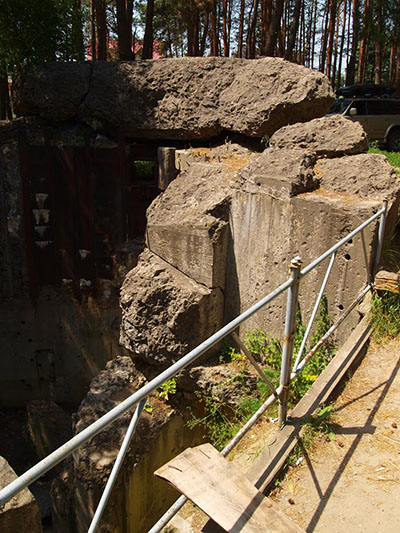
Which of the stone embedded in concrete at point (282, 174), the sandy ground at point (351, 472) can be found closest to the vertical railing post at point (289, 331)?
the sandy ground at point (351, 472)

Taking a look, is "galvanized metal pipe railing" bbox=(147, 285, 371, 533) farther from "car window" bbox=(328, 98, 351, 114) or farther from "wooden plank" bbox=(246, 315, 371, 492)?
"car window" bbox=(328, 98, 351, 114)

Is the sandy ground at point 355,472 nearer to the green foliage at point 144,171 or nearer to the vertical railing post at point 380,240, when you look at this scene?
the vertical railing post at point 380,240

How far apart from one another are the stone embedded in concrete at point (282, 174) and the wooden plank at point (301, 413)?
151 cm

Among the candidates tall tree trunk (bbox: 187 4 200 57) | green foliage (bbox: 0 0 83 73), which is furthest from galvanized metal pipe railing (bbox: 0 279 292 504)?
tall tree trunk (bbox: 187 4 200 57)

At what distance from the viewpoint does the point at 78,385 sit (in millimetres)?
10047

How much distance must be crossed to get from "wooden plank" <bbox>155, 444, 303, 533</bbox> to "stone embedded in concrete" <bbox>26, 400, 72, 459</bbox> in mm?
6845

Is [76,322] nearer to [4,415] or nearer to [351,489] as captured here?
[4,415]

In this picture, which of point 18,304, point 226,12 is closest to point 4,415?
point 18,304

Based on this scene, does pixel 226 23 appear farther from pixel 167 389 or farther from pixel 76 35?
pixel 167 389

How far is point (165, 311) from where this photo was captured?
5.64 m

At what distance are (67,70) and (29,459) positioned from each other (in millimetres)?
7517

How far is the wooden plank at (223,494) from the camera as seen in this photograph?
2156 mm

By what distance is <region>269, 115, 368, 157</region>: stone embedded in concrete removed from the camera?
5.50m

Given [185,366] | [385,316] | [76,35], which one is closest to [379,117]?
[76,35]
